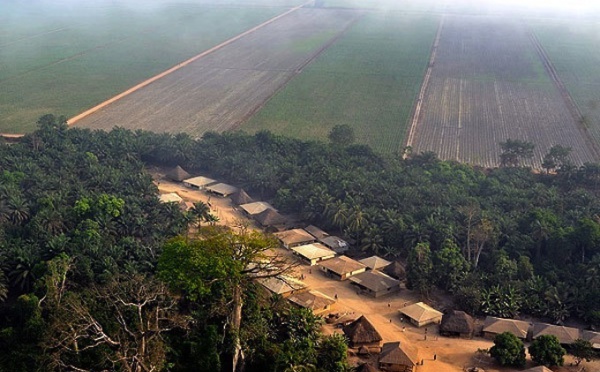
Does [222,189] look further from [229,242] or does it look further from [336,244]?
[229,242]

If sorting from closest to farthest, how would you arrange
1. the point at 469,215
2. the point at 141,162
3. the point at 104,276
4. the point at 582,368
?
the point at 582,368
the point at 104,276
the point at 469,215
the point at 141,162

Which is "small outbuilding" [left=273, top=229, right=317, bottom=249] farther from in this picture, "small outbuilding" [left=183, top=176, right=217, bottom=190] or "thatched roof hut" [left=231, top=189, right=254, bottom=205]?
"small outbuilding" [left=183, top=176, right=217, bottom=190]

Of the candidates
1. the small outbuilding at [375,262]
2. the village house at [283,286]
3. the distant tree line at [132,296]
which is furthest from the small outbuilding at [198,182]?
the village house at [283,286]

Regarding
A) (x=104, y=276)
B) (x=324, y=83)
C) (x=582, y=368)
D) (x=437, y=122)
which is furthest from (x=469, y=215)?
(x=324, y=83)

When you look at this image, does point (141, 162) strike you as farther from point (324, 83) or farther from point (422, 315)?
point (324, 83)

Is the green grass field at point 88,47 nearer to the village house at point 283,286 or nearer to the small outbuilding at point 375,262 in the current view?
the village house at point 283,286

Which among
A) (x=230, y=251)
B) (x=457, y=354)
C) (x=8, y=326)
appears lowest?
(x=457, y=354)

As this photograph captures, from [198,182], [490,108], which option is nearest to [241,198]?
[198,182]

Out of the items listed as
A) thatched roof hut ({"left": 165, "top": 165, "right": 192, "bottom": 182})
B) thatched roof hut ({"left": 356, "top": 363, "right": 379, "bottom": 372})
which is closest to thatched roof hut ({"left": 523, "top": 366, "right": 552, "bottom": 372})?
thatched roof hut ({"left": 356, "top": 363, "right": 379, "bottom": 372})
